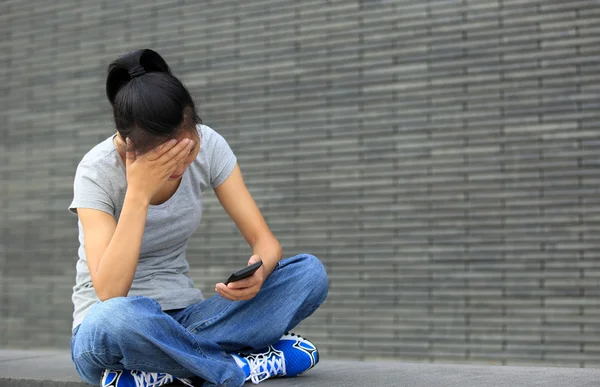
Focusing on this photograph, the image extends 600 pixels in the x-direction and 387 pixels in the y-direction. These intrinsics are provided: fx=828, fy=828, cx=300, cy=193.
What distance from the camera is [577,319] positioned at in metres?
4.39

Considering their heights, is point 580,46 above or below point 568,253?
above

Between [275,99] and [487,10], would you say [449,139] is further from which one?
[275,99]

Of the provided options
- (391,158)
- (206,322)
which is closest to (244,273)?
(206,322)

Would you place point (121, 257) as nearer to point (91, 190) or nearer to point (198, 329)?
Answer: point (91, 190)

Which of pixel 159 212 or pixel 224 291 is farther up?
pixel 159 212

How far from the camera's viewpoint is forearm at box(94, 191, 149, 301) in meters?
2.47

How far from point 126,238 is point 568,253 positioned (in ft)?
9.12

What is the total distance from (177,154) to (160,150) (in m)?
0.05

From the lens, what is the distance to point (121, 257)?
2467 millimetres

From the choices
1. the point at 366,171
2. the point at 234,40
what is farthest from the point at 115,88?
the point at 234,40

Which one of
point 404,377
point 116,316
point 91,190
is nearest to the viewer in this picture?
point 116,316

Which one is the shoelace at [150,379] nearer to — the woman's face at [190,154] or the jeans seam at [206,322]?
the jeans seam at [206,322]

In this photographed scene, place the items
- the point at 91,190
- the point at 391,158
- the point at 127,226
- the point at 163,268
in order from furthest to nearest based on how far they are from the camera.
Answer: the point at 391,158 < the point at 163,268 < the point at 91,190 < the point at 127,226

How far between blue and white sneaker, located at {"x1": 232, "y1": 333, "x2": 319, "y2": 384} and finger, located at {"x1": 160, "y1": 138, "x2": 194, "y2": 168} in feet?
2.29
